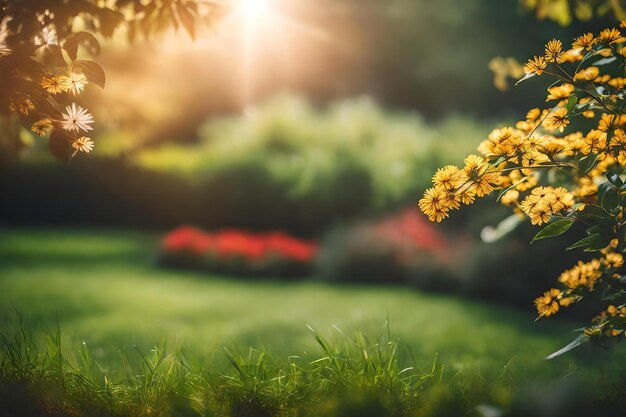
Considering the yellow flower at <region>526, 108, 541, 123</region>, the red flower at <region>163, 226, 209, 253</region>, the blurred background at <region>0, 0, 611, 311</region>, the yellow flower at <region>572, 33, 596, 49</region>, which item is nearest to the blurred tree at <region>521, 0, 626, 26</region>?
the blurred background at <region>0, 0, 611, 311</region>

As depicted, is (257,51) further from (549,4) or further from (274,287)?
(549,4)

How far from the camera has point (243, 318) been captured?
17.1 ft

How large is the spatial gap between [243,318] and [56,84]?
344 cm

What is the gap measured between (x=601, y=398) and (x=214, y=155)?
790 centimetres

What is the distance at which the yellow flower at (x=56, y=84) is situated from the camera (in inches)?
80.0

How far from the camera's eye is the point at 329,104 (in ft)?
59.6

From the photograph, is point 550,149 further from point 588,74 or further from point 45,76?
point 45,76

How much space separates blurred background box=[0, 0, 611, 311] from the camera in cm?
660

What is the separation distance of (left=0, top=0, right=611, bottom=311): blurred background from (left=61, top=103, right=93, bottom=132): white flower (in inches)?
59.1

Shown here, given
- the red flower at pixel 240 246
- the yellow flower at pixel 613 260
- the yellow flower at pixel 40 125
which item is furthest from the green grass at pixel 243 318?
the yellow flower at pixel 40 125

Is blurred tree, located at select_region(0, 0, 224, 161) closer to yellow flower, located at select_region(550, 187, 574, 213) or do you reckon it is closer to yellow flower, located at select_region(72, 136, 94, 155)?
yellow flower, located at select_region(72, 136, 94, 155)

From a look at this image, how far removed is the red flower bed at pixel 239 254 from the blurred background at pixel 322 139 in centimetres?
25

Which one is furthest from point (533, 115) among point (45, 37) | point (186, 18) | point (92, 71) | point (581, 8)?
point (581, 8)

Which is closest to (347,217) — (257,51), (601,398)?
(601,398)
